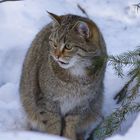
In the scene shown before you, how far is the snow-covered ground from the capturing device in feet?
16.8

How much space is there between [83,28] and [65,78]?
412 millimetres

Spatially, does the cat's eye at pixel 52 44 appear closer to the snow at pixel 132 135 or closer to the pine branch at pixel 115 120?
the pine branch at pixel 115 120

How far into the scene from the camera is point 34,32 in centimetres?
600

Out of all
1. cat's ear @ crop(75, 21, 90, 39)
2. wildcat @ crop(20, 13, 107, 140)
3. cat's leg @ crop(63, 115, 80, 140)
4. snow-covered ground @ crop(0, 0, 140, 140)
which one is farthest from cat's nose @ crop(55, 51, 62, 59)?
snow-covered ground @ crop(0, 0, 140, 140)

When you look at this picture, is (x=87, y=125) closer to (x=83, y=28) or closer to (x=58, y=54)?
(x=58, y=54)

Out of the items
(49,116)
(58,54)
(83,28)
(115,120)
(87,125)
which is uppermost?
(83,28)

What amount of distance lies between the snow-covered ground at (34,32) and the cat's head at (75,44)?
2.36 ft

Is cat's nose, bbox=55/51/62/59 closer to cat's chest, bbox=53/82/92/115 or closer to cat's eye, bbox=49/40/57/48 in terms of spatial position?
cat's eye, bbox=49/40/57/48

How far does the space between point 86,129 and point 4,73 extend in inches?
42.0

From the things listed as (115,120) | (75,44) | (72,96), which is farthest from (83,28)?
(115,120)

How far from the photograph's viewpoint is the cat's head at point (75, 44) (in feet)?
14.2

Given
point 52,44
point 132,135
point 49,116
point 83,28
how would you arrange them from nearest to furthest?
point 132,135 < point 83,28 < point 52,44 < point 49,116

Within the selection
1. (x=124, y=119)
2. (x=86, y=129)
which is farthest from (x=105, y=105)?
(x=124, y=119)

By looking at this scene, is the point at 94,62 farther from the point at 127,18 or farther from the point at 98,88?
the point at 127,18
